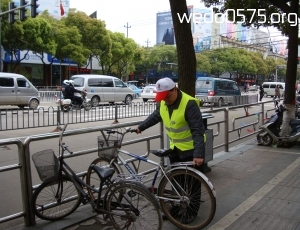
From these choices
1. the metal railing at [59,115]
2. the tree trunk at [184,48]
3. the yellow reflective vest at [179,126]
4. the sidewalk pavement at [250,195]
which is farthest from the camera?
the metal railing at [59,115]

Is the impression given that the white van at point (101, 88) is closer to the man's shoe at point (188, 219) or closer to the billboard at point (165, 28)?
the man's shoe at point (188, 219)

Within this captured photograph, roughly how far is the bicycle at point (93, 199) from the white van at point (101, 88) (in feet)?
56.6

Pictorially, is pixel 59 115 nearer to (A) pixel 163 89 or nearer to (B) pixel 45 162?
(B) pixel 45 162

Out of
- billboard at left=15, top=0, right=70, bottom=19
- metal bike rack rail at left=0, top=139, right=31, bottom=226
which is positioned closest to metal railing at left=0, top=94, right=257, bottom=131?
metal bike rack rail at left=0, top=139, right=31, bottom=226

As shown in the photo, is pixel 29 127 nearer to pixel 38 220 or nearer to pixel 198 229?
pixel 38 220

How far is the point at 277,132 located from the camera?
881 cm

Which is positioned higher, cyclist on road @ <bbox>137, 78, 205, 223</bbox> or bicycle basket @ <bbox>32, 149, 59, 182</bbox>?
cyclist on road @ <bbox>137, 78, 205, 223</bbox>

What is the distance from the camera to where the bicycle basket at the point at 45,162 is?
3.79 m

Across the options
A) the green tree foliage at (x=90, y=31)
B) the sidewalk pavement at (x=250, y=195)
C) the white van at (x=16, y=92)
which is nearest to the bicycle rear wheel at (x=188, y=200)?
the sidewalk pavement at (x=250, y=195)

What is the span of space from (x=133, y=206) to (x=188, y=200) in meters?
0.63

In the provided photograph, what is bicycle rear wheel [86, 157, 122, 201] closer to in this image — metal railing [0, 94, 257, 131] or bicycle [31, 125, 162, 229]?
bicycle [31, 125, 162, 229]

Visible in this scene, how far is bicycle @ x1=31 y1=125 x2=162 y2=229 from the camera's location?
3.47 m

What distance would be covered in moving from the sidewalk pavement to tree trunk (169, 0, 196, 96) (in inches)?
64.7

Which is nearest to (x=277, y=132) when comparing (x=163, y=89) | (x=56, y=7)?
(x=163, y=89)
